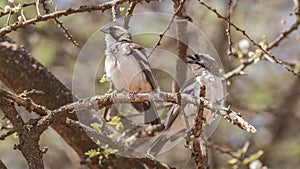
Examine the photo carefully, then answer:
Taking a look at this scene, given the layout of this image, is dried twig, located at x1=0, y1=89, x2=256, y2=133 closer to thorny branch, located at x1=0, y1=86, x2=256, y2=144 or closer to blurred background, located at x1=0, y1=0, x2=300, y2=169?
thorny branch, located at x1=0, y1=86, x2=256, y2=144

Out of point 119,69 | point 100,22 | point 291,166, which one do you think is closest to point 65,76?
point 100,22

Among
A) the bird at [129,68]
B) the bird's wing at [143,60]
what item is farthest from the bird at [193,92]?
the bird's wing at [143,60]

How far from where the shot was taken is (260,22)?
6016mm

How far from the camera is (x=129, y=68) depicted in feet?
14.2

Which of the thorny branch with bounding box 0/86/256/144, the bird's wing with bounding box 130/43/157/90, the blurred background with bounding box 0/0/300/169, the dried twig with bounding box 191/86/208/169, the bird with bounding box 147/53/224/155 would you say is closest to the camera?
the dried twig with bounding box 191/86/208/169

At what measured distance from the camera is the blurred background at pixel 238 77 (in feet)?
17.3

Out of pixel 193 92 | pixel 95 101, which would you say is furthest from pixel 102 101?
pixel 193 92

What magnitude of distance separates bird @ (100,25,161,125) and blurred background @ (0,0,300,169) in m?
0.79

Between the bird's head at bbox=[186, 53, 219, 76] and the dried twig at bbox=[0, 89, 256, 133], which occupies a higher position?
the bird's head at bbox=[186, 53, 219, 76]

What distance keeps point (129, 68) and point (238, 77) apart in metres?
1.24

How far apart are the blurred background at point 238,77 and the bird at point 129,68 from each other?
79cm

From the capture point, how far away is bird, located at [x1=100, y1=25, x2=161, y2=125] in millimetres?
4219

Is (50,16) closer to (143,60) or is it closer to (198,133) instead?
(198,133)

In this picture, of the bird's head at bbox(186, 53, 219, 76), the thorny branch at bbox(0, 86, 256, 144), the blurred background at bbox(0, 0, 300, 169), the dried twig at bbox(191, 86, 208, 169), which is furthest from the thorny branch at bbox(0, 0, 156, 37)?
the blurred background at bbox(0, 0, 300, 169)
